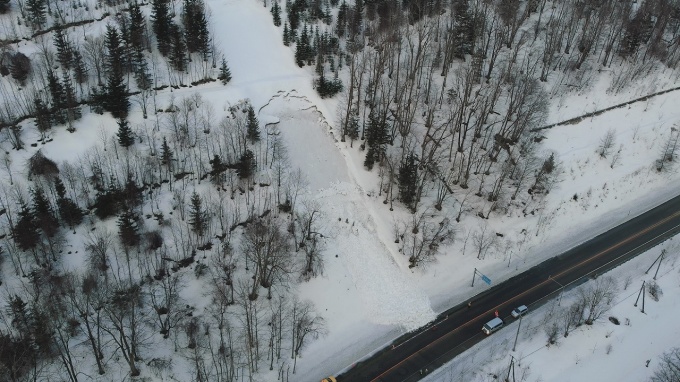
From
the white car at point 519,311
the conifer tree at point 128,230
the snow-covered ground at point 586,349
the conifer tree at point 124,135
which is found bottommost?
the snow-covered ground at point 586,349

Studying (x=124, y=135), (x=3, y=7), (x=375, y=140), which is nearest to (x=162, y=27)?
(x=124, y=135)

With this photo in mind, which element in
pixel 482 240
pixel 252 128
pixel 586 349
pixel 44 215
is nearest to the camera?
pixel 586 349

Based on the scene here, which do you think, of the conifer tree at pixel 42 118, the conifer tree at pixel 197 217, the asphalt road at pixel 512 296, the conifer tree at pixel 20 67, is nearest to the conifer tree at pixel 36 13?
the conifer tree at pixel 20 67

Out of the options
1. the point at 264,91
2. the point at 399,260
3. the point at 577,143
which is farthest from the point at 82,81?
the point at 577,143

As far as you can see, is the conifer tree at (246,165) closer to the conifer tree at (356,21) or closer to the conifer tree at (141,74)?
the conifer tree at (141,74)

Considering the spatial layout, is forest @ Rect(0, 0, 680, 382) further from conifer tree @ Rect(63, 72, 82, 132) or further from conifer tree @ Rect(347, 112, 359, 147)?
conifer tree @ Rect(63, 72, 82, 132)

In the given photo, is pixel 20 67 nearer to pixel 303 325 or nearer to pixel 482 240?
pixel 303 325
